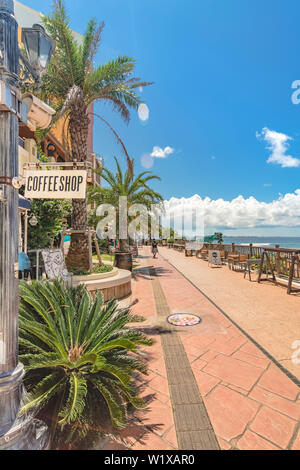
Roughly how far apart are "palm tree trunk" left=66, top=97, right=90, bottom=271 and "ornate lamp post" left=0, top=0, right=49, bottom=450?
19.5 feet

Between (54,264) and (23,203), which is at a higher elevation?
(23,203)

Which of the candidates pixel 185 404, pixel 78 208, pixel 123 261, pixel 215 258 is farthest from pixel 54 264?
pixel 215 258

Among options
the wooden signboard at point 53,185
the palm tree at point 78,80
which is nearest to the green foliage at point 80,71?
the palm tree at point 78,80

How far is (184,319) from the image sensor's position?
5324mm

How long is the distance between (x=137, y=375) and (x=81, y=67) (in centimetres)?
973

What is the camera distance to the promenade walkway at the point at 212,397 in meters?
2.15

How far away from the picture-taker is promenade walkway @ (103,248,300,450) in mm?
2152

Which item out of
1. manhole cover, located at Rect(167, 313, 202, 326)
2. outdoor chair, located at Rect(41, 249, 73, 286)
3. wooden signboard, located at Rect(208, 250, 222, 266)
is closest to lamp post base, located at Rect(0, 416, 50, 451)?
manhole cover, located at Rect(167, 313, 202, 326)

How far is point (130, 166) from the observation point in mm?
10000

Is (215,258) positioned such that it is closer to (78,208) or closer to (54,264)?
(78,208)

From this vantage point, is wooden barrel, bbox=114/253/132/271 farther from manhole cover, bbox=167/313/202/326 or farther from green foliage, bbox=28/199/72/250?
manhole cover, bbox=167/313/202/326

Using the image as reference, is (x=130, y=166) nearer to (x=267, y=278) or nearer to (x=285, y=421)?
(x=267, y=278)

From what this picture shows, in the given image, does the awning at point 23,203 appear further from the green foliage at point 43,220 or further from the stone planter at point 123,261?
the stone planter at point 123,261

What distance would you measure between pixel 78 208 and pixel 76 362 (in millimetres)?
6302
